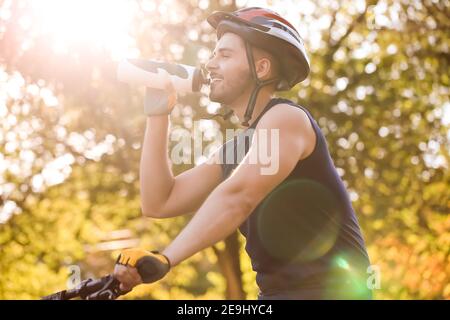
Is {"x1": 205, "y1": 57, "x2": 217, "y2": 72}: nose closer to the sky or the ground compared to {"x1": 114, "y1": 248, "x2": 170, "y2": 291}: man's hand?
closer to the sky

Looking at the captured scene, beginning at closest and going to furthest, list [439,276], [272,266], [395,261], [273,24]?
[272,266] < [273,24] < [439,276] < [395,261]

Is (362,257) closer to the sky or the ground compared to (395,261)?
closer to the sky

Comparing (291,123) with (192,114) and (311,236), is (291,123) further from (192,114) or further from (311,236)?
(192,114)

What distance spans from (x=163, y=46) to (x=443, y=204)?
18.9 feet

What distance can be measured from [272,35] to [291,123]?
833 millimetres

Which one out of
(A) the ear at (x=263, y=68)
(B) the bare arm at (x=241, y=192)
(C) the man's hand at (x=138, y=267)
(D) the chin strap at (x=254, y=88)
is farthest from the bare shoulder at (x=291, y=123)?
(C) the man's hand at (x=138, y=267)

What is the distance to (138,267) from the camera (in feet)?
7.60

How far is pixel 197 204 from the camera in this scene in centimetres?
405

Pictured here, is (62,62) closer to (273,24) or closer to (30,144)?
(30,144)

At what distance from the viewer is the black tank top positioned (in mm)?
3236

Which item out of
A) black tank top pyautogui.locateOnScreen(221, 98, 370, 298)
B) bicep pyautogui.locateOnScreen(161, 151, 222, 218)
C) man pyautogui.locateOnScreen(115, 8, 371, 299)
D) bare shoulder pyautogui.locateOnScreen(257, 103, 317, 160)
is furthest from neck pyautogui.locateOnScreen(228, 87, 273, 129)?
bare shoulder pyautogui.locateOnScreen(257, 103, 317, 160)

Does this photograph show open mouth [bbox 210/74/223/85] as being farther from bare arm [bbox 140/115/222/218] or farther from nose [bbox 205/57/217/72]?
bare arm [bbox 140/115/222/218]

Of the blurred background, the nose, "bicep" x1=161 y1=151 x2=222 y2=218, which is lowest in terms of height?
the blurred background
